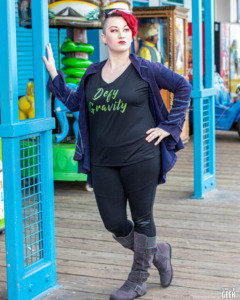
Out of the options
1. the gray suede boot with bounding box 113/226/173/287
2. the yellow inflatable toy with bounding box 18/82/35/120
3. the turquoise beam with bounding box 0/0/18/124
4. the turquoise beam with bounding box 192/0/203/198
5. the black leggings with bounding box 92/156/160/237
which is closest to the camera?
the turquoise beam with bounding box 0/0/18/124

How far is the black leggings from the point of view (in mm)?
2885

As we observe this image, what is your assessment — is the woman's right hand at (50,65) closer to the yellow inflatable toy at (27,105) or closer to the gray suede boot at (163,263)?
the gray suede boot at (163,263)

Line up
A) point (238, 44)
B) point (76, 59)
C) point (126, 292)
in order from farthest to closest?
point (238, 44)
point (76, 59)
point (126, 292)

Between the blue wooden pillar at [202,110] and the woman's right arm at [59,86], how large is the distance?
2.46 meters

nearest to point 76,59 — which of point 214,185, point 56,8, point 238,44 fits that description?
point 56,8

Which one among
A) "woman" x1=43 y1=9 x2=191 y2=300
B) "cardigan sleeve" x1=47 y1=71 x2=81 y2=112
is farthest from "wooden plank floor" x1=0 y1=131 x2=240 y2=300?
"cardigan sleeve" x1=47 y1=71 x2=81 y2=112

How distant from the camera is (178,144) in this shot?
3.08 meters

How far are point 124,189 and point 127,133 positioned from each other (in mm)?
304

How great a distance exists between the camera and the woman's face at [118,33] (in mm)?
2850

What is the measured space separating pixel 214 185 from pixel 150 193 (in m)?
2.93

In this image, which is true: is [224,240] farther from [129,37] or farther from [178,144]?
[129,37]

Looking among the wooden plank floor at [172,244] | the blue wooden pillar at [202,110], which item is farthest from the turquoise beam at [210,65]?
the wooden plank floor at [172,244]

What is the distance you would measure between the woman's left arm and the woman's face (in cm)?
19

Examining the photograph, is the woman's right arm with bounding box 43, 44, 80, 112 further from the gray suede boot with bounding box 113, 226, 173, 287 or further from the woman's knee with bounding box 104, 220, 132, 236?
the gray suede boot with bounding box 113, 226, 173, 287
